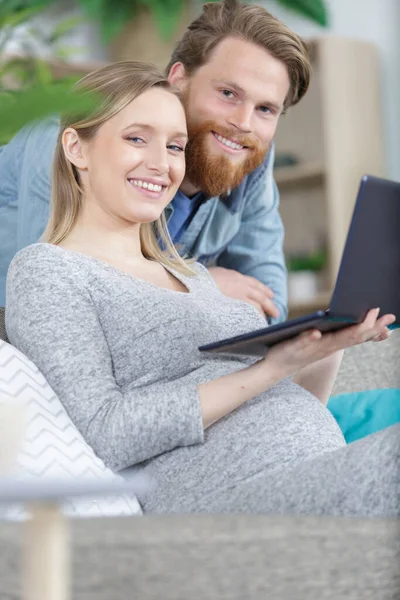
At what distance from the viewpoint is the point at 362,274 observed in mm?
1046

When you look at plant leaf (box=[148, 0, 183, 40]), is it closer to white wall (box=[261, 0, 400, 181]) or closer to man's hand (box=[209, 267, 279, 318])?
white wall (box=[261, 0, 400, 181])

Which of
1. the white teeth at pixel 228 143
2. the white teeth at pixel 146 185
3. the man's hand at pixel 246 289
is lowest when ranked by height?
the man's hand at pixel 246 289

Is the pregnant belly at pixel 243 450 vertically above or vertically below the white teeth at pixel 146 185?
below

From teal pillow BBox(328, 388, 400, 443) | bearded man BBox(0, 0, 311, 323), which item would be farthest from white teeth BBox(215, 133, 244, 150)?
teal pillow BBox(328, 388, 400, 443)

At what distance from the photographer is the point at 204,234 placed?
1875mm

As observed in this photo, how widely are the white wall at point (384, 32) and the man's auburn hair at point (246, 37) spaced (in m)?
1.94

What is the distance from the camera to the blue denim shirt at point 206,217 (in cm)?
171

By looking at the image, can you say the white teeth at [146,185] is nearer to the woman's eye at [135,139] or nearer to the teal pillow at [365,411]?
the woman's eye at [135,139]

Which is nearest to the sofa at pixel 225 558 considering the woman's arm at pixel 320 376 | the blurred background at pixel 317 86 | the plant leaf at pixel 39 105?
the plant leaf at pixel 39 105

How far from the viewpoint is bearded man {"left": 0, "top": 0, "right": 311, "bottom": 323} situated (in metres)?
1.71

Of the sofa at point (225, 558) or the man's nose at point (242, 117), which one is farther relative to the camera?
the man's nose at point (242, 117)

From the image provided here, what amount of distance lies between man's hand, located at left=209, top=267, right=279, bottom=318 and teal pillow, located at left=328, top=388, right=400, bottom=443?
0.20m

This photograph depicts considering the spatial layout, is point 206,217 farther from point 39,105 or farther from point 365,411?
point 39,105

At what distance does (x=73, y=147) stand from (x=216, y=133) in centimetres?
45
